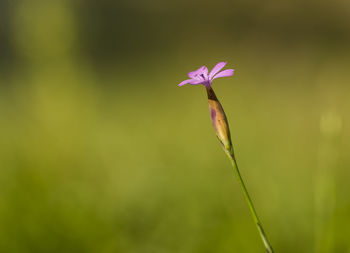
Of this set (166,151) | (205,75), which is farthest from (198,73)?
(166,151)

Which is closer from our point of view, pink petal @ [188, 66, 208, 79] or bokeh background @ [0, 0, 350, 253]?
pink petal @ [188, 66, 208, 79]

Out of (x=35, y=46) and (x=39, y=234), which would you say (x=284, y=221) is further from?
(x=35, y=46)

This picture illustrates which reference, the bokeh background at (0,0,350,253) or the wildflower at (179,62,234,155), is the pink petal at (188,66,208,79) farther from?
the bokeh background at (0,0,350,253)

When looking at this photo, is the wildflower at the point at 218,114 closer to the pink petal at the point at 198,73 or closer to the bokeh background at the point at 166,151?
the pink petal at the point at 198,73

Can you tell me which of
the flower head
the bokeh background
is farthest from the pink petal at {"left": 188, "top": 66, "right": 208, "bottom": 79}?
the bokeh background

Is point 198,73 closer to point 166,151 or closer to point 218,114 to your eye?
point 218,114

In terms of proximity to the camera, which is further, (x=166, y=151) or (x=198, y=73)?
(x=166, y=151)

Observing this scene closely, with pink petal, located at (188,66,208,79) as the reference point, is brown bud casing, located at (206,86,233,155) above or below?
below

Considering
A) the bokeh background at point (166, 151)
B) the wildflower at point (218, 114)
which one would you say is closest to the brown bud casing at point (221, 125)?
the wildflower at point (218, 114)
